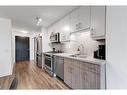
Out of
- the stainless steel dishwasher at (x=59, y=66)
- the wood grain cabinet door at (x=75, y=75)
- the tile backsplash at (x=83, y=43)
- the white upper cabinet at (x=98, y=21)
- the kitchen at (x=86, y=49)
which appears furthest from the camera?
the stainless steel dishwasher at (x=59, y=66)

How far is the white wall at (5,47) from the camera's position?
465cm

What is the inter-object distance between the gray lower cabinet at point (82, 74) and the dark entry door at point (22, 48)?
632cm

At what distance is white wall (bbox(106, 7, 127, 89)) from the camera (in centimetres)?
167

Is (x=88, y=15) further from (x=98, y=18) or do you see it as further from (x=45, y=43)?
(x=45, y=43)

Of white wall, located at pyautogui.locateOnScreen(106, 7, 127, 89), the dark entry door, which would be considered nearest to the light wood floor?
white wall, located at pyautogui.locateOnScreen(106, 7, 127, 89)

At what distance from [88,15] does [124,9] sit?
3.75 ft

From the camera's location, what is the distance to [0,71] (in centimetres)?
461

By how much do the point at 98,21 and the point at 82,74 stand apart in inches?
47.7

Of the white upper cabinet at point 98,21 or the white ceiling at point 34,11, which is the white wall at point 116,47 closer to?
the white upper cabinet at point 98,21

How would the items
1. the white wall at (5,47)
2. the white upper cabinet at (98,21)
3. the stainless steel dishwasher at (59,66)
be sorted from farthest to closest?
1. the white wall at (5,47)
2. the stainless steel dishwasher at (59,66)
3. the white upper cabinet at (98,21)

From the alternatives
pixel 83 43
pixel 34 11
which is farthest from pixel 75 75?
pixel 34 11

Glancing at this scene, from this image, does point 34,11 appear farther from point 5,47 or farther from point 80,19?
point 5,47

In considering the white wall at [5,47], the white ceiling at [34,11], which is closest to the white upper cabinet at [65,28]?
the white ceiling at [34,11]
